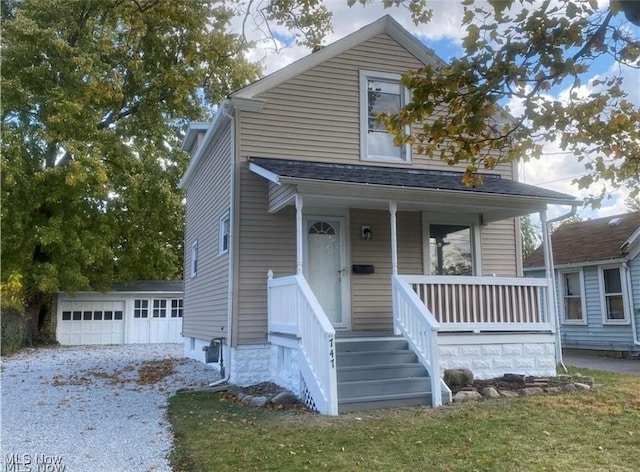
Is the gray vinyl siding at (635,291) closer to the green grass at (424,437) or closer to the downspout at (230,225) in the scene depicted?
the green grass at (424,437)

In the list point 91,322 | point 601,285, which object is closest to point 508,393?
point 601,285

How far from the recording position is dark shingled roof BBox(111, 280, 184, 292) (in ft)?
78.7

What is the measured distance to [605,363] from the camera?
13.8 meters

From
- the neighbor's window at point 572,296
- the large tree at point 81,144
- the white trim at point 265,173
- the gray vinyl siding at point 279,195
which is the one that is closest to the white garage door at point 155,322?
the large tree at point 81,144

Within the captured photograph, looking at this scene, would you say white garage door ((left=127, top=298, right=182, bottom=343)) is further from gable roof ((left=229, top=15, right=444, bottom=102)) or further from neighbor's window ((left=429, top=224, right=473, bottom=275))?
gable roof ((left=229, top=15, right=444, bottom=102))

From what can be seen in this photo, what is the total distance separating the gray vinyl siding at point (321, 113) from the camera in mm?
10188

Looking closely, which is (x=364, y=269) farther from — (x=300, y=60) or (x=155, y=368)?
(x=155, y=368)

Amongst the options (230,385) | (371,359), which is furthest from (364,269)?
(230,385)

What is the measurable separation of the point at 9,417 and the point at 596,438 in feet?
24.1

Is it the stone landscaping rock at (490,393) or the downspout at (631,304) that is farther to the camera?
the downspout at (631,304)

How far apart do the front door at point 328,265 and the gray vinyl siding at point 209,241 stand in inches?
61.9

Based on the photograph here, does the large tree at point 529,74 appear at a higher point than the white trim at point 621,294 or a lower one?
higher

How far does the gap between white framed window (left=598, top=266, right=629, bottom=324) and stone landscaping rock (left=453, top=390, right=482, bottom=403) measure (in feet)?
32.2

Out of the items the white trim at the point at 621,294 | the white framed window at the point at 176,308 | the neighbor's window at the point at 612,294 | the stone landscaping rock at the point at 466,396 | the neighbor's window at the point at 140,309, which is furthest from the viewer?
the white framed window at the point at 176,308
